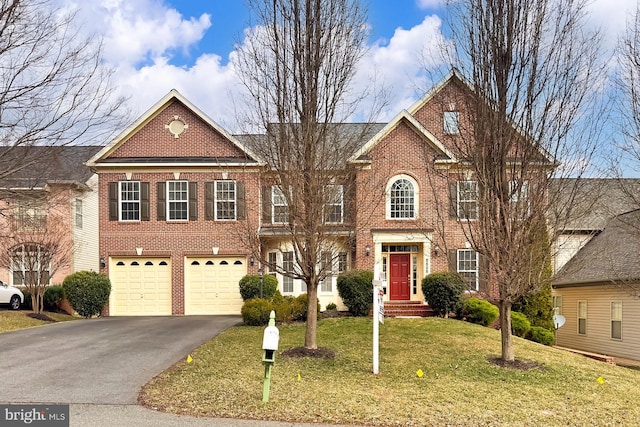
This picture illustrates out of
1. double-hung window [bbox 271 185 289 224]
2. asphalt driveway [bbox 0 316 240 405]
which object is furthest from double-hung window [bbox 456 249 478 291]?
double-hung window [bbox 271 185 289 224]

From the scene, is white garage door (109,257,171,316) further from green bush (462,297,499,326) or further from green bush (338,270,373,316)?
green bush (462,297,499,326)

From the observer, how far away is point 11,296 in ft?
74.7

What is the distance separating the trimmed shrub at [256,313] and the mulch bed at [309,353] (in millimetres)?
4699

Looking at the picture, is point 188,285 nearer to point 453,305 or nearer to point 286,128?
point 453,305

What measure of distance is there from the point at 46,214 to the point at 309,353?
11.7m

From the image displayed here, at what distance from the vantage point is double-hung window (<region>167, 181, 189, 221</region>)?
21.8 metres

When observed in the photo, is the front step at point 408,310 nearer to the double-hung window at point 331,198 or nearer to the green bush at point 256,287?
the green bush at point 256,287

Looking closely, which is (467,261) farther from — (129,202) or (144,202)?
(129,202)

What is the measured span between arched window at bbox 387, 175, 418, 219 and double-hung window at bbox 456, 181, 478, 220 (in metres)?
9.18

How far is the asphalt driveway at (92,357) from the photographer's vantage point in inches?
358

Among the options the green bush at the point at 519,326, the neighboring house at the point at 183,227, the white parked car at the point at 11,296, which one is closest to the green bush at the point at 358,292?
the neighboring house at the point at 183,227

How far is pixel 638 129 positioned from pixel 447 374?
24.4 feet

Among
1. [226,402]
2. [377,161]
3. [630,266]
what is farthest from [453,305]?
[226,402]

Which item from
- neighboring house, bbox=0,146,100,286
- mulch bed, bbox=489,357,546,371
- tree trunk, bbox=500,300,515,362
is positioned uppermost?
neighboring house, bbox=0,146,100,286
